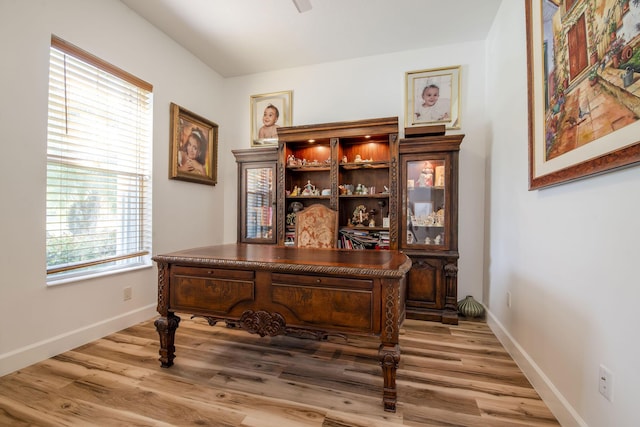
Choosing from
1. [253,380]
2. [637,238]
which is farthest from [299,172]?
[637,238]

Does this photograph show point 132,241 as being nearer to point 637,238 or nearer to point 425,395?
point 425,395

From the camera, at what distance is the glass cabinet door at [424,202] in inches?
111

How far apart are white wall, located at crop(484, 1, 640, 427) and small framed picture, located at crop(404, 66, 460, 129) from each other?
594 mm

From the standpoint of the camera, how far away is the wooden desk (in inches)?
56.4

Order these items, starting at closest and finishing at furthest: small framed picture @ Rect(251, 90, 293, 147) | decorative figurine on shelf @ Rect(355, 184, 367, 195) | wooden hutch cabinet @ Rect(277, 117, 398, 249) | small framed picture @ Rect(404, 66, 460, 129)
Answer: wooden hutch cabinet @ Rect(277, 117, 398, 249)
small framed picture @ Rect(404, 66, 460, 129)
decorative figurine on shelf @ Rect(355, 184, 367, 195)
small framed picture @ Rect(251, 90, 293, 147)

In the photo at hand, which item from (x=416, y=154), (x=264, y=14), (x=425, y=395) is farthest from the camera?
(x=416, y=154)

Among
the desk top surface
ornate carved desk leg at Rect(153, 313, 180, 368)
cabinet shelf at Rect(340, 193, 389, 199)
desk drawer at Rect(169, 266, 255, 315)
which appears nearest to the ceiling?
cabinet shelf at Rect(340, 193, 389, 199)

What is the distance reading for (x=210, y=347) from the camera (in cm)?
215

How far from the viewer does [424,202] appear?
289cm

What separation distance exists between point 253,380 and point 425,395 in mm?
1072

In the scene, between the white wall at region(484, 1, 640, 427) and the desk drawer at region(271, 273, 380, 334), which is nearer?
the white wall at region(484, 1, 640, 427)

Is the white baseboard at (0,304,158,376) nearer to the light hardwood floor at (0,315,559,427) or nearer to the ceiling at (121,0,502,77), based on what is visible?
the light hardwood floor at (0,315,559,427)

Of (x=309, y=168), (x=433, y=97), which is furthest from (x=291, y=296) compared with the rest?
(x=433, y=97)

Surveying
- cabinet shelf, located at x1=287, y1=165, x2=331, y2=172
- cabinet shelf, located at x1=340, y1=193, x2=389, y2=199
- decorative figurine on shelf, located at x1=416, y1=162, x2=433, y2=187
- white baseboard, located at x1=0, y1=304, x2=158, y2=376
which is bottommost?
white baseboard, located at x1=0, y1=304, x2=158, y2=376
